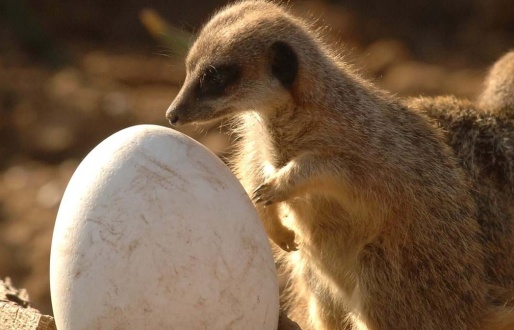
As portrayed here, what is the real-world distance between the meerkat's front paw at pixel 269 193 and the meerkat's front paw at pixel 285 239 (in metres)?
0.35

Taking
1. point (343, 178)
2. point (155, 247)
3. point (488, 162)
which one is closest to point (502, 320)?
point (488, 162)

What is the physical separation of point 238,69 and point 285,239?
84 cm

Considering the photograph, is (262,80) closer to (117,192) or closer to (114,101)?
(117,192)

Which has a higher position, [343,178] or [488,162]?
[488,162]

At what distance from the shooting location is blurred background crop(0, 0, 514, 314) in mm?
9422

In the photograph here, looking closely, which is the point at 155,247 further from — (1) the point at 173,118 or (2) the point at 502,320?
(2) the point at 502,320

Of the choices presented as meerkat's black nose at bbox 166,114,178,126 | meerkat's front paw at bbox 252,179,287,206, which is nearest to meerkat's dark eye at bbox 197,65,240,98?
meerkat's black nose at bbox 166,114,178,126

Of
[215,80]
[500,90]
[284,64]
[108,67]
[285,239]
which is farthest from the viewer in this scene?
[108,67]

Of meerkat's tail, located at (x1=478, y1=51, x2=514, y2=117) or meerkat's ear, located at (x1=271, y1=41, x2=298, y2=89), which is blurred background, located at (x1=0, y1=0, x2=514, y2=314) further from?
meerkat's ear, located at (x1=271, y1=41, x2=298, y2=89)

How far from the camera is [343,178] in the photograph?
469 cm

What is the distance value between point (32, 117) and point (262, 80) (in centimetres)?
603


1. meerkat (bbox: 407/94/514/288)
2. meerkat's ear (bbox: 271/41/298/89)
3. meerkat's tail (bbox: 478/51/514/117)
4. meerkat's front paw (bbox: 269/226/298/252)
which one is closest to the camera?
meerkat's ear (bbox: 271/41/298/89)

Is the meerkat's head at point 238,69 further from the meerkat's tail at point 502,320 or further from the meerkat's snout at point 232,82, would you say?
the meerkat's tail at point 502,320

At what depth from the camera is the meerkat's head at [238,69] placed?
4598mm
